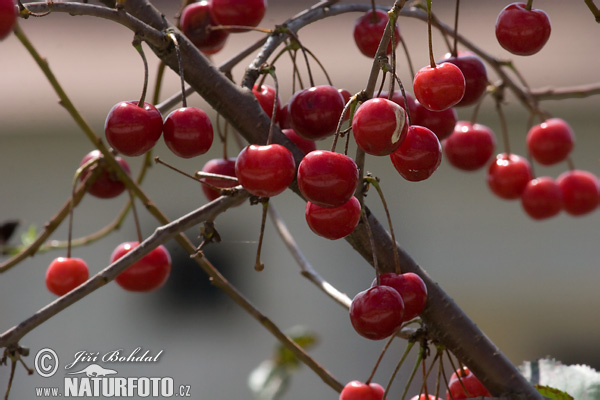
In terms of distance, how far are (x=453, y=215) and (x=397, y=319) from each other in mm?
3630

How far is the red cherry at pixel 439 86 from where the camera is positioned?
1.87 feet

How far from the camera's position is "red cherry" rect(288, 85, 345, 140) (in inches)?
25.5

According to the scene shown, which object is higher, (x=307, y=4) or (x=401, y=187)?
(x=307, y=4)

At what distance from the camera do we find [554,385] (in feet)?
2.56

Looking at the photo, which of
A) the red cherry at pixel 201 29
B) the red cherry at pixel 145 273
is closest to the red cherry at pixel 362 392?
the red cherry at pixel 145 273

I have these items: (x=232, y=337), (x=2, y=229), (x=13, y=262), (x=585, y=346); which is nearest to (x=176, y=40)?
(x=13, y=262)

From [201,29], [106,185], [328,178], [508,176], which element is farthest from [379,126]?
[508,176]

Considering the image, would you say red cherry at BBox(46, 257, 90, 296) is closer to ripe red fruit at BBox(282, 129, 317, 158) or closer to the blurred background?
ripe red fruit at BBox(282, 129, 317, 158)

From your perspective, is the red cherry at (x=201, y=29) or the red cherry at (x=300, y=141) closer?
the red cherry at (x=300, y=141)

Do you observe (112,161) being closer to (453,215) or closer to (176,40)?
(176,40)

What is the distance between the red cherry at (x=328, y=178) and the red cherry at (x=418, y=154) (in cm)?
4

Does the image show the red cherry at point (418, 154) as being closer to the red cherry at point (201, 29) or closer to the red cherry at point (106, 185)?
the red cherry at point (201, 29)

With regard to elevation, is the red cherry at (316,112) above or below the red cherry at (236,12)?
below

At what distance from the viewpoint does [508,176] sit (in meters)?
1.19
